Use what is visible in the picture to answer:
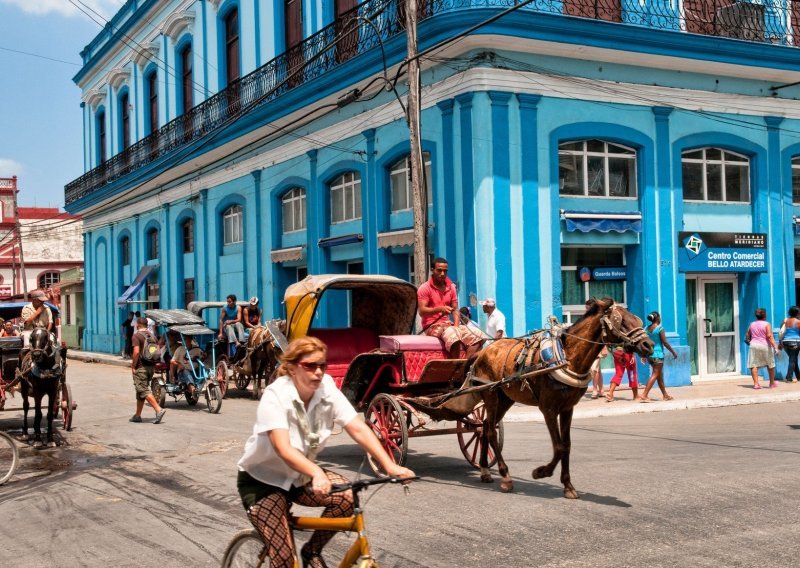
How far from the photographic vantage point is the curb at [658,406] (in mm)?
14164

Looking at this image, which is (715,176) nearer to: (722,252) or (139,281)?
(722,252)

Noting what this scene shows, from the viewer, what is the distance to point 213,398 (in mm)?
15367

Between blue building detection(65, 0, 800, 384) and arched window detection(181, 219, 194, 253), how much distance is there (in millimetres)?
5292

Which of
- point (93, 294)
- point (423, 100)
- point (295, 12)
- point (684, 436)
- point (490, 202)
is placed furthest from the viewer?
point (93, 294)

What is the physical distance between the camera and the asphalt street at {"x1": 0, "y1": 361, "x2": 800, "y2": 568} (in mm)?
6129

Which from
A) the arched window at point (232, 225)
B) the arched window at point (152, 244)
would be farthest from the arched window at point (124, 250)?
the arched window at point (232, 225)

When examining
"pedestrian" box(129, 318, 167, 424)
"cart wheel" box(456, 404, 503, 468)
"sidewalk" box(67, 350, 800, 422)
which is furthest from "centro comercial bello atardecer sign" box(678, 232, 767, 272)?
"pedestrian" box(129, 318, 167, 424)

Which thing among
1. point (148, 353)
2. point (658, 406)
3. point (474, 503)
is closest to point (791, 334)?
point (658, 406)

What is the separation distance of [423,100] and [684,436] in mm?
8813

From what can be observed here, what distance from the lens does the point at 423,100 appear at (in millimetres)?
17672

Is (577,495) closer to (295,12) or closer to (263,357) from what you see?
(263,357)

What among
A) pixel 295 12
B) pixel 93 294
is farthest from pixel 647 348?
pixel 93 294

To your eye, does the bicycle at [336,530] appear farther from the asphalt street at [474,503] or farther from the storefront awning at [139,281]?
the storefront awning at [139,281]

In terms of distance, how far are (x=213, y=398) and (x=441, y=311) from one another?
6.55 metres
